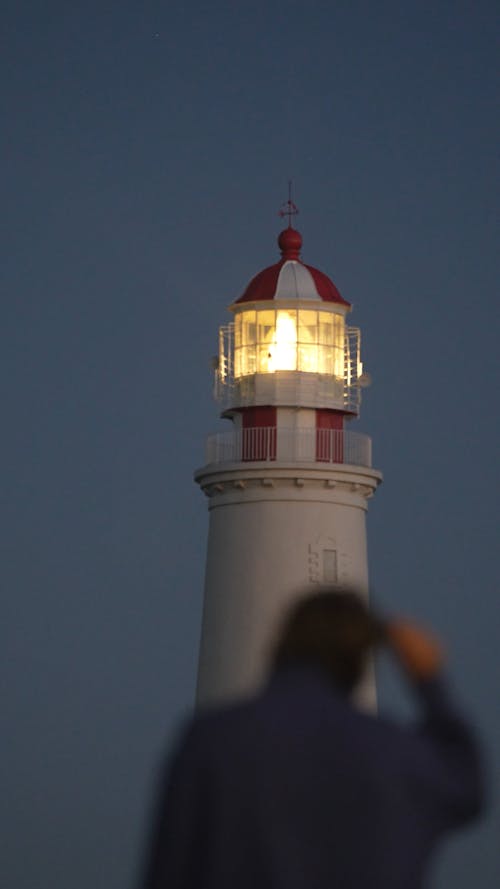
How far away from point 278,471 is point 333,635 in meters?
19.2

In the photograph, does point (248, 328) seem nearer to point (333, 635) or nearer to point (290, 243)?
point (290, 243)

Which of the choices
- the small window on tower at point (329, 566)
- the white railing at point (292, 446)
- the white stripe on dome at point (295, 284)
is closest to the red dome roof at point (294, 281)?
the white stripe on dome at point (295, 284)

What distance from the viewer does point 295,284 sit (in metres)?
25.3

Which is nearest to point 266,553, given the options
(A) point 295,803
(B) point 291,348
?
(B) point 291,348

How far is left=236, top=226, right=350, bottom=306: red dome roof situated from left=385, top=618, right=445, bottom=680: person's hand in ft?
64.5

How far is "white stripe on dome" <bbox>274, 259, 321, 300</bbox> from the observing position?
82.4 ft

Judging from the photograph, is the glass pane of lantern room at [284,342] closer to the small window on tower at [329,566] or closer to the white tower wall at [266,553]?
the white tower wall at [266,553]

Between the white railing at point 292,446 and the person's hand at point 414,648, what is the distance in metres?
19.3

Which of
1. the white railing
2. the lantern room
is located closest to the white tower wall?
the white railing

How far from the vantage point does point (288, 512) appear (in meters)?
24.7

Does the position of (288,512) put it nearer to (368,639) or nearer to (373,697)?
(373,697)

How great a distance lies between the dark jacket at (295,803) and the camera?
5.23 meters

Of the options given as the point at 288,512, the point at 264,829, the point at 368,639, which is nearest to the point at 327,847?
the point at 264,829

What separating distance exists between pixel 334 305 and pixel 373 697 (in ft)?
15.0
